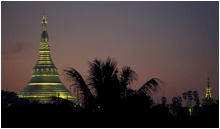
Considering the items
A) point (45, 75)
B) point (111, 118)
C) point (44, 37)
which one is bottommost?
point (111, 118)

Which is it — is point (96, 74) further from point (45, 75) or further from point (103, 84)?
point (45, 75)

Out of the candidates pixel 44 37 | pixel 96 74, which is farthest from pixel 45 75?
pixel 96 74

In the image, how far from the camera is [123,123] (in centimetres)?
1820

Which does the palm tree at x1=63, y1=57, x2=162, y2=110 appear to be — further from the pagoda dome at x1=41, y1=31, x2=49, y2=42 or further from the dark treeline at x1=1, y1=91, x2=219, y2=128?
the pagoda dome at x1=41, y1=31, x2=49, y2=42

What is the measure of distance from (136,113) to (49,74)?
296ft

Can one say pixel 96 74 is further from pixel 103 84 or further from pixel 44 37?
pixel 44 37

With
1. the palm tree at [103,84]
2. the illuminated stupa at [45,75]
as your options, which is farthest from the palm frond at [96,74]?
the illuminated stupa at [45,75]

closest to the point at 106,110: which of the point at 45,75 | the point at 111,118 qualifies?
Answer: the point at 111,118

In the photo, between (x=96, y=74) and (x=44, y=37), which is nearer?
(x=96, y=74)

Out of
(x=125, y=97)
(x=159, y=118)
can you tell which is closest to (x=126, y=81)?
(x=125, y=97)

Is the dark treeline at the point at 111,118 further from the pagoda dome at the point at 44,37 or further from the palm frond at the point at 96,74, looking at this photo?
the pagoda dome at the point at 44,37

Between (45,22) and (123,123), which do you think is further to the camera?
(45,22)

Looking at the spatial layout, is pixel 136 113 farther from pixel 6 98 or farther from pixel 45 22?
pixel 45 22

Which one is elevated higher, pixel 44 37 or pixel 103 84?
pixel 44 37
